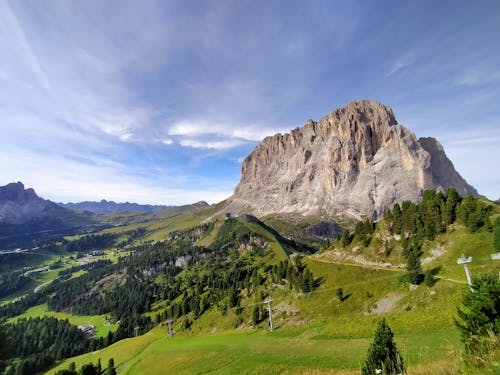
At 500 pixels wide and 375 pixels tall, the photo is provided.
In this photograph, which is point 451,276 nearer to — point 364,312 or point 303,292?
point 364,312

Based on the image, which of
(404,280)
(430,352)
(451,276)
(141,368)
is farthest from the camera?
(141,368)

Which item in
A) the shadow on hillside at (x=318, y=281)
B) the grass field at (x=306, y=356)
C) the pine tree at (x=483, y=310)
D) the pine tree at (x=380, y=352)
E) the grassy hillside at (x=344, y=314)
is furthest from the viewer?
the shadow on hillside at (x=318, y=281)

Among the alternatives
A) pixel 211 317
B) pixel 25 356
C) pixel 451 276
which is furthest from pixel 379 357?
pixel 25 356

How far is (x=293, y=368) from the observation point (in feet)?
112

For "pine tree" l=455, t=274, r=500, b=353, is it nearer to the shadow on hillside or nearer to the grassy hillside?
the grassy hillside

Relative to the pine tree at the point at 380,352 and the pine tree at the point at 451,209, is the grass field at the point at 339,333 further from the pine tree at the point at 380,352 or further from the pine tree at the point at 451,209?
the pine tree at the point at 451,209

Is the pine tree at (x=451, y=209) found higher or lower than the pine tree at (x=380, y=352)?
higher

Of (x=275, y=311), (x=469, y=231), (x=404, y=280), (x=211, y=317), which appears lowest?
(x=211, y=317)

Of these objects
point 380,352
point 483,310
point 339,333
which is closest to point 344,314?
point 339,333

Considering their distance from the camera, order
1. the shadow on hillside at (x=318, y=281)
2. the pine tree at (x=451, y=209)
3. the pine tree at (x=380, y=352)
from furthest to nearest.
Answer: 1. the shadow on hillside at (x=318, y=281)
2. the pine tree at (x=451, y=209)
3. the pine tree at (x=380, y=352)

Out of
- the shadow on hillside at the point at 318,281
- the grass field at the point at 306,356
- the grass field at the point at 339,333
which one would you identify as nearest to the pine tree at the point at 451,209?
the grass field at the point at 339,333

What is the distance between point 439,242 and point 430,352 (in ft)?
202

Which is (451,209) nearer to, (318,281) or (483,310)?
(318,281)

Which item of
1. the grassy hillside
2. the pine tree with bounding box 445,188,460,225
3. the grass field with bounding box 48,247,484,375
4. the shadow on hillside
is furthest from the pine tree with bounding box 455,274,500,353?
the shadow on hillside
